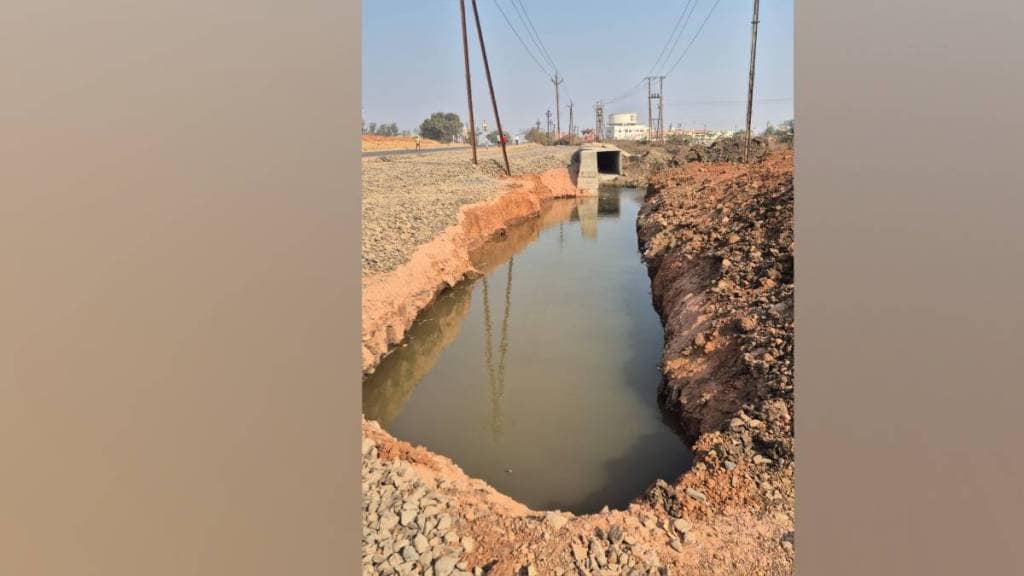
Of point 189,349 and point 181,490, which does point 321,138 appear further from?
point 181,490

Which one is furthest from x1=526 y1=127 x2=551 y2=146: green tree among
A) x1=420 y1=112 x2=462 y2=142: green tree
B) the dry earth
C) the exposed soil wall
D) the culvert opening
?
the dry earth

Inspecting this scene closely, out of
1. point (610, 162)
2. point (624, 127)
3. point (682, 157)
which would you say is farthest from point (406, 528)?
point (624, 127)

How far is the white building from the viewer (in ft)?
259

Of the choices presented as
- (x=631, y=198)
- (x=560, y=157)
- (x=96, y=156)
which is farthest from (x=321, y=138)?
(x=560, y=157)

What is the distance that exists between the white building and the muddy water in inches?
2772

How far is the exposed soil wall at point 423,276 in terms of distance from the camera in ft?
26.4

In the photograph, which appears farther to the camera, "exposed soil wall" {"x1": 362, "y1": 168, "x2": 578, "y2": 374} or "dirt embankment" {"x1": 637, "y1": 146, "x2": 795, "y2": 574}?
"exposed soil wall" {"x1": 362, "y1": 168, "x2": 578, "y2": 374}

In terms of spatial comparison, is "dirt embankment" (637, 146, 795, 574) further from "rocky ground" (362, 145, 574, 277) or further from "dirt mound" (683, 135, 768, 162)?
"dirt mound" (683, 135, 768, 162)

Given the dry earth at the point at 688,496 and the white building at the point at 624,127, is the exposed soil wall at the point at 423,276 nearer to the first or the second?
the dry earth at the point at 688,496

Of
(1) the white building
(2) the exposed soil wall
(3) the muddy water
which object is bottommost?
(3) the muddy water

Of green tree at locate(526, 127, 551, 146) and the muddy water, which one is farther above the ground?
green tree at locate(526, 127, 551, 146)

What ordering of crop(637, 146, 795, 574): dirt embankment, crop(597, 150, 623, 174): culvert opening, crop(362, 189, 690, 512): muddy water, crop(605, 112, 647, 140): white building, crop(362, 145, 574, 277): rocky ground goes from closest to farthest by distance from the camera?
crop(637, 146, 795, 574): dirt embankment, crop(362, 189, 690, 512): muddy water, crop(362, 145, 574, 277): rocky ground, crop(597, 150, 623, 174): culvert opening, crop(605, 112, 647, 140): white building

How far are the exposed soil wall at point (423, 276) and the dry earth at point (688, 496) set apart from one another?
2.70 metres

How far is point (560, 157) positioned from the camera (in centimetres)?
2916
